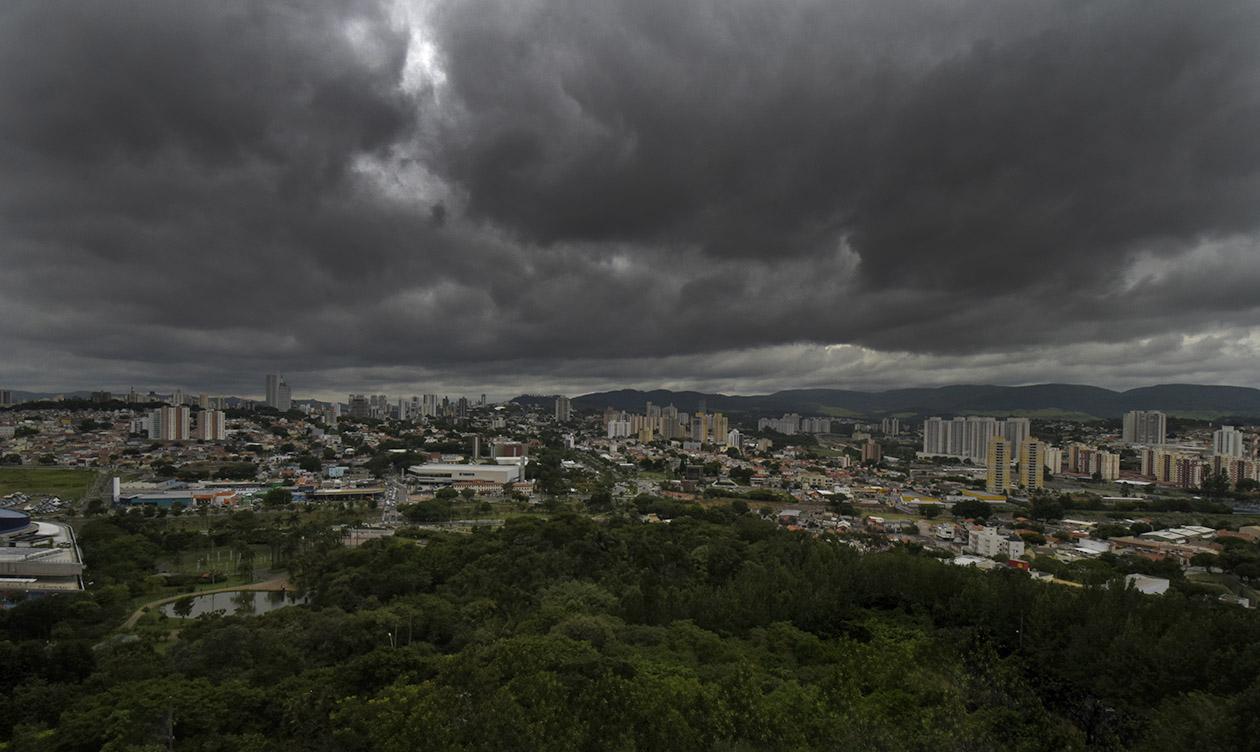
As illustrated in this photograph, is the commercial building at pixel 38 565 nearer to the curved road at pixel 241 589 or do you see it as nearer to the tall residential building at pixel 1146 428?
the curved road at pixel 241 589

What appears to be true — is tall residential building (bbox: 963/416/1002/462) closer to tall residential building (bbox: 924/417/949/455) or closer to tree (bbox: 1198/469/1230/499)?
tall residential building (bbox: 924/417/949/455)

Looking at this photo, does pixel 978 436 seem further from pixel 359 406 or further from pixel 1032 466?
pixel 359 406

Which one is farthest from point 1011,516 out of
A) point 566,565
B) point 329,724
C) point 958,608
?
point 329,724

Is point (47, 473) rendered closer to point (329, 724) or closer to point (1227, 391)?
point (329, 724)

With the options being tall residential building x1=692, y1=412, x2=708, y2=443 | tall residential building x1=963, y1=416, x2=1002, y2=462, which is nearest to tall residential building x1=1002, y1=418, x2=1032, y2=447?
tall residential building x1=963, y1=416, x2=1002, y2=462

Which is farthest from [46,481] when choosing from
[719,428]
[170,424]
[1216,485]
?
[1216,485]

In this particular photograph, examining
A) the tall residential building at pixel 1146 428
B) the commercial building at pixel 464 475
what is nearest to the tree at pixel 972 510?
the commercial building at pixel 464 475
